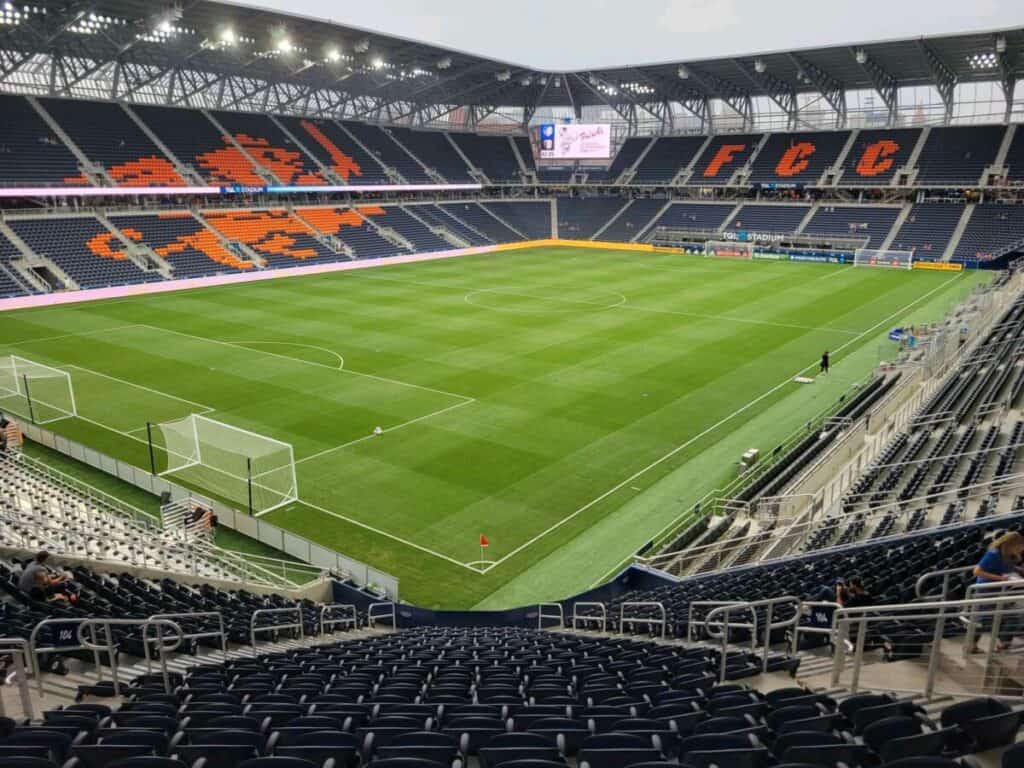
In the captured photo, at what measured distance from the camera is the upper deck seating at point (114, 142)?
206ft

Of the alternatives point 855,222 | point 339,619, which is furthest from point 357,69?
point 339,619

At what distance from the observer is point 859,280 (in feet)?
193

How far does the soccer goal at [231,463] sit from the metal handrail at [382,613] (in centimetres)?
689

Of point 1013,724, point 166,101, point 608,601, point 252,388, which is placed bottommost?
point 608,601

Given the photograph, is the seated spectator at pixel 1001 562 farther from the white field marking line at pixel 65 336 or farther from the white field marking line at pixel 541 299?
the white field marking line at pixel 65 336

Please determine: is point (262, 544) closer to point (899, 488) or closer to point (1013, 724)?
point (899, 488)

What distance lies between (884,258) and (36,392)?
65.8 metres

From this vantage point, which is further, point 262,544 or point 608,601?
point 262,544

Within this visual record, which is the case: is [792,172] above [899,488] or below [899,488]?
above

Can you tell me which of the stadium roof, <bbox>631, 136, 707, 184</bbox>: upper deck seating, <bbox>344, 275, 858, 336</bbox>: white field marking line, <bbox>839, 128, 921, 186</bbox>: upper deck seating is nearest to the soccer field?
<bbox>344, 275, 858, 336</bbox>: white field marking line

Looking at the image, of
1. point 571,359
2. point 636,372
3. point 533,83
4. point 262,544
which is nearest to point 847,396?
point 636,372

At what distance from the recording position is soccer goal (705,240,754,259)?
7475 cm

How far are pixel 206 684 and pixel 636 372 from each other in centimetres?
2773

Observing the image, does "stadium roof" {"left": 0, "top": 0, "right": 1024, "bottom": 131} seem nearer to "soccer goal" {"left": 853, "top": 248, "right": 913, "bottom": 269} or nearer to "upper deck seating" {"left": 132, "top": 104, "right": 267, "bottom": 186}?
"upper deck seating" {"left": 132, "top": 104, "right": 267, "bottom": 186}
